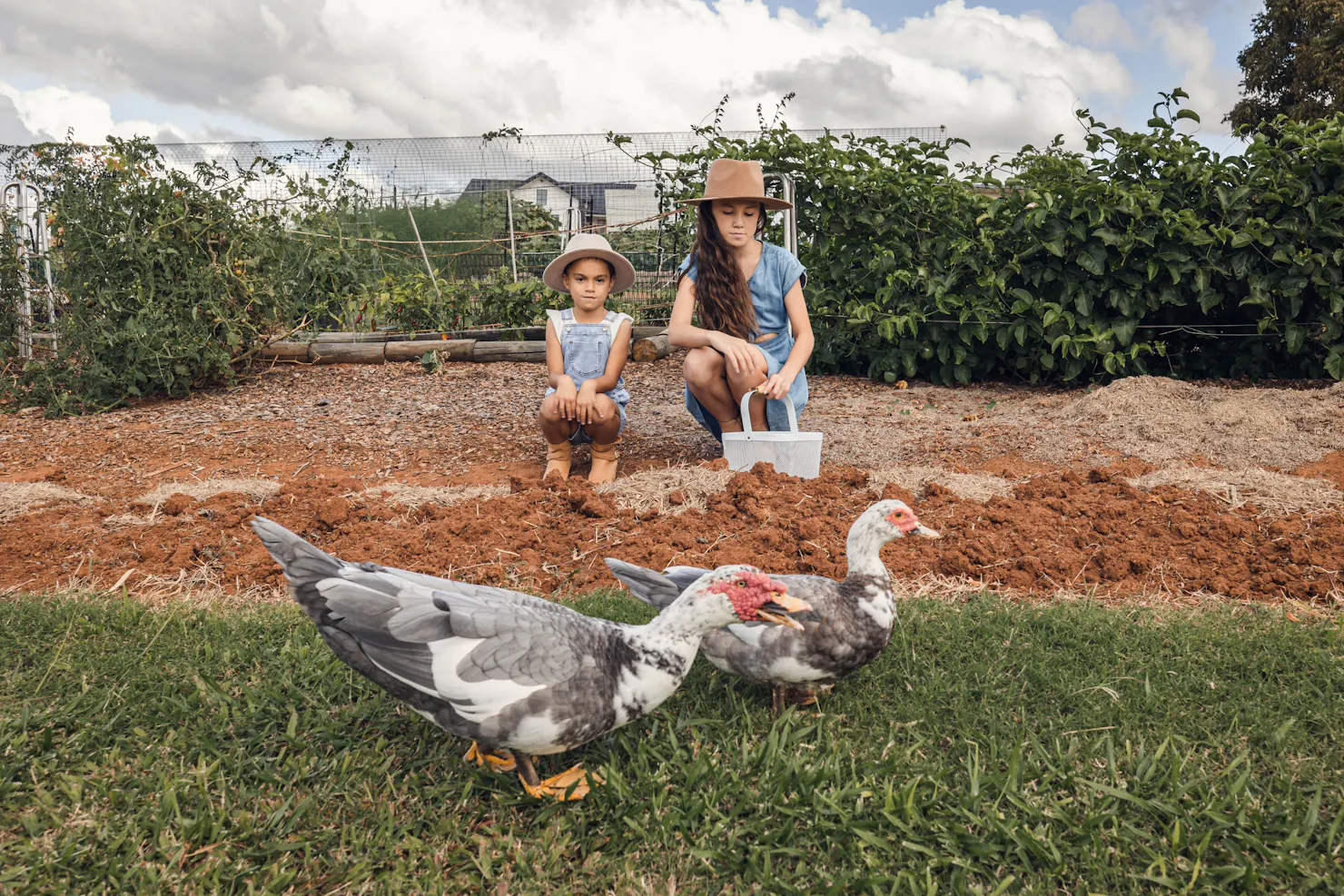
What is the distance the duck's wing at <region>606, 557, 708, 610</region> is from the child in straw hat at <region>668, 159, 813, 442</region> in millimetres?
2077

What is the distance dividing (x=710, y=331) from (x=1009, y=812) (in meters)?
3.03

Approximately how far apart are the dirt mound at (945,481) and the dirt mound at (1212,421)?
3.62ft

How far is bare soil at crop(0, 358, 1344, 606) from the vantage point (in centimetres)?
366

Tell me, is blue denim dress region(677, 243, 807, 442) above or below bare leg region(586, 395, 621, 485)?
above

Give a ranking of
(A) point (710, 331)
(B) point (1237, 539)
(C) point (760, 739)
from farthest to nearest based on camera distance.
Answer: (A) point (710, 331) → (B) point (1237, 539) → (C) point (760, 739)

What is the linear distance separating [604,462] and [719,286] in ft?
3.78

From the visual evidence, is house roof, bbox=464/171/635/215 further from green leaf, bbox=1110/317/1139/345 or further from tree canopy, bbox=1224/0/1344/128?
tree canopy, bbox=1224/0/1344/128

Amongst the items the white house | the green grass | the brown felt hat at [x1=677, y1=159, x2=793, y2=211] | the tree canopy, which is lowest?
the green grass

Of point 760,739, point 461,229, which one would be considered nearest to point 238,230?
point 461,229

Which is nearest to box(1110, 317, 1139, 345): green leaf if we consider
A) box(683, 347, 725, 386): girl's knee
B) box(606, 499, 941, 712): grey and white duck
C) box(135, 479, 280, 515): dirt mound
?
box(683, 347, 725, 386): girl's knee

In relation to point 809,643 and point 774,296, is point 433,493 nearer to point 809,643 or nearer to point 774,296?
point 774,296

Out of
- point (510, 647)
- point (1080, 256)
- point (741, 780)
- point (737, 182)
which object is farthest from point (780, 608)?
point (1080, 256)

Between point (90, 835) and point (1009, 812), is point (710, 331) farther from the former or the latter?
point (90, 835)

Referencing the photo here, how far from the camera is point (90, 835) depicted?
2.15 meters
